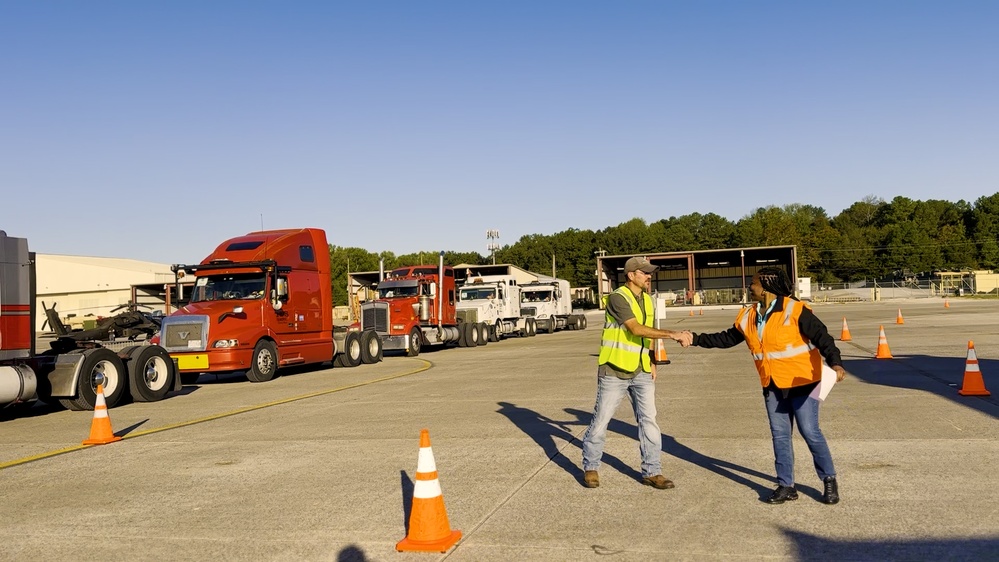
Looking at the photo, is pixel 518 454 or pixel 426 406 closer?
pixel 518 454

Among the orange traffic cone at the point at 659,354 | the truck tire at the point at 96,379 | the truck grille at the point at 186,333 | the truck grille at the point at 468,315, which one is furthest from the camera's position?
the truck grille at the point at 468,315

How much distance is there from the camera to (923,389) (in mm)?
13898

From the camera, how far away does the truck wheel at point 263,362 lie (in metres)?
20.6

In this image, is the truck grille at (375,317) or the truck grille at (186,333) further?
the truck grille at (375,317)

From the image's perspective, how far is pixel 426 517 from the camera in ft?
19.2

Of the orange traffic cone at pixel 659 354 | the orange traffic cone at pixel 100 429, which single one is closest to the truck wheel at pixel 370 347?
the orange traffic cone at pixel 659 354

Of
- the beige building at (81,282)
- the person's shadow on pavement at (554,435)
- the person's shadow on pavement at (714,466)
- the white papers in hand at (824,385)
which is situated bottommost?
the person's shadow on pavement at (554,435)

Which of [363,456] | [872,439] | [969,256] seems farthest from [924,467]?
[969,256]

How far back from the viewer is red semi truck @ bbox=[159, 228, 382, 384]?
788 inches

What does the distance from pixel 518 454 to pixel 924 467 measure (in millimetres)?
3859

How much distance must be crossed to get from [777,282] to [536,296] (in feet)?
128

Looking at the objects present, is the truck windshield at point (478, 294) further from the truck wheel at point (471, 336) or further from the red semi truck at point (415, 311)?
the red semi truck at point (415, 311)

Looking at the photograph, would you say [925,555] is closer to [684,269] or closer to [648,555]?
[648,555]

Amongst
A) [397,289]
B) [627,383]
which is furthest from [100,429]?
[397,289]
